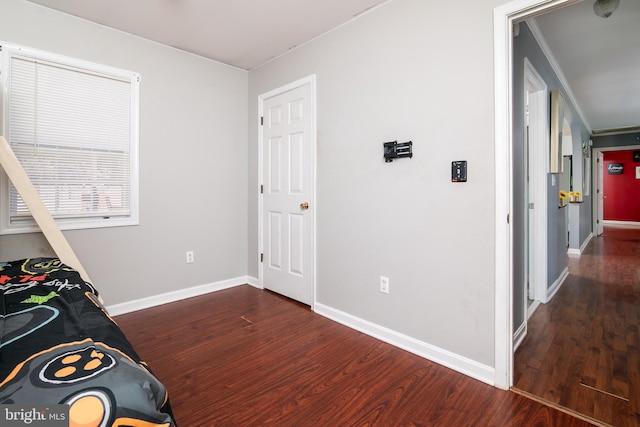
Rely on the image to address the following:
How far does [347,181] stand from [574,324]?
2.26m

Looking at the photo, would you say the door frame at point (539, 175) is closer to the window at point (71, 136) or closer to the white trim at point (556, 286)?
the white trim at point (556, 286)

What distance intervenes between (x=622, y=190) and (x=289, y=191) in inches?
452

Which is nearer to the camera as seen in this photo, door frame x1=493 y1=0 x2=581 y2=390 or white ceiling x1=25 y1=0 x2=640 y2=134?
door frame x1=493 y1=0 x2=581 y2=390

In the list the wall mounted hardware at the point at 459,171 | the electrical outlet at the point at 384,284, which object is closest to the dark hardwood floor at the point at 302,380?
the electrical outlet at the point at 384,284

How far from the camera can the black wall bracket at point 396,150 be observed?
6.98 feet

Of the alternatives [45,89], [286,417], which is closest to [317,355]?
[286,417]

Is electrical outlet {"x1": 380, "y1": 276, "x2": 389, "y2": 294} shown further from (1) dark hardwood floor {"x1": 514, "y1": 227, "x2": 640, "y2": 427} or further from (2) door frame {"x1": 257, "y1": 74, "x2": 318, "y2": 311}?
(1) dark hardwood floor {"x1": 514, "y1": 227, "x2": 640, "y2": 427}

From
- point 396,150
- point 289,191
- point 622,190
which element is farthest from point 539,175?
point 622,190

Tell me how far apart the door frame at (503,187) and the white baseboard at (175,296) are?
8.39 feet

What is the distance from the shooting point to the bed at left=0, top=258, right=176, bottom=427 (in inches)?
23.9

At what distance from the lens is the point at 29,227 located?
7.61 feet

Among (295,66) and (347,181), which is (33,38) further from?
(347,181)

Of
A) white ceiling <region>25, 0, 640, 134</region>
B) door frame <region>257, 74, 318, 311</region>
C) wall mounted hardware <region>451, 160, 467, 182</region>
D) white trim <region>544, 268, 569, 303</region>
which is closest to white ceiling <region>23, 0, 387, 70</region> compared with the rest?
white ceiling <region>25, 0, 640, 134</region>

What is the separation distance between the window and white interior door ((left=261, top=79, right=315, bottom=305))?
129cm
